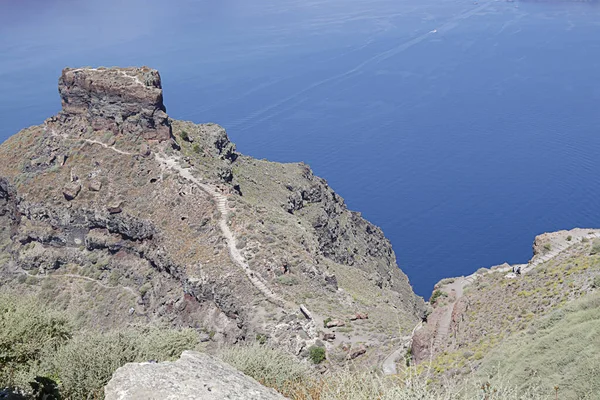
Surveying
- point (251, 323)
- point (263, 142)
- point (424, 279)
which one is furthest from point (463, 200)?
point (251, 323)

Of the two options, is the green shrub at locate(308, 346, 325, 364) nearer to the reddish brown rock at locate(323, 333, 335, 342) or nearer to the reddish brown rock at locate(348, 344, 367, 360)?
the reddish brown rock at locate(323, 333, 335, 342)

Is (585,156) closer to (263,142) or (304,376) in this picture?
(263,142)

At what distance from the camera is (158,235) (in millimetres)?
44875

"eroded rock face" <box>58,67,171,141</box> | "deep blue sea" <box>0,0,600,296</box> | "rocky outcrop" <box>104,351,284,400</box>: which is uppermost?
"eroded rock face" <box>58,67,171,141</box>

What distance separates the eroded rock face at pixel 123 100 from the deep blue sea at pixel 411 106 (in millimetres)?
44926

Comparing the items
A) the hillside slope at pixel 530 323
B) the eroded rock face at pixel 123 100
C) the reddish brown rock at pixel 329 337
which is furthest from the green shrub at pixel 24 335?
the eroded rock face at pixel 123 100

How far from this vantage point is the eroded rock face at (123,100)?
5162cm

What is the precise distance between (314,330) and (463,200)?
7291cm

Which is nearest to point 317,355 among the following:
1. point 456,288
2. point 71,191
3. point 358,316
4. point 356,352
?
point 356,352

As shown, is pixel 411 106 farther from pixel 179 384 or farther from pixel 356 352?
pixel 179 384

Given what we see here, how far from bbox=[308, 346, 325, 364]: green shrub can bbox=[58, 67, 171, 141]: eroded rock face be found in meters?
27.1

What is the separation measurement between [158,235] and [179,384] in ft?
104

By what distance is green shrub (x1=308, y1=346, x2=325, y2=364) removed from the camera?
31.8m

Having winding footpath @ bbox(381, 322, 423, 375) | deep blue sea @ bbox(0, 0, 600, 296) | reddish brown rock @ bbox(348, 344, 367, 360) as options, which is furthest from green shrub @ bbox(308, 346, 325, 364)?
deep blue sea @ bbox(0, 0, 600, 296)
